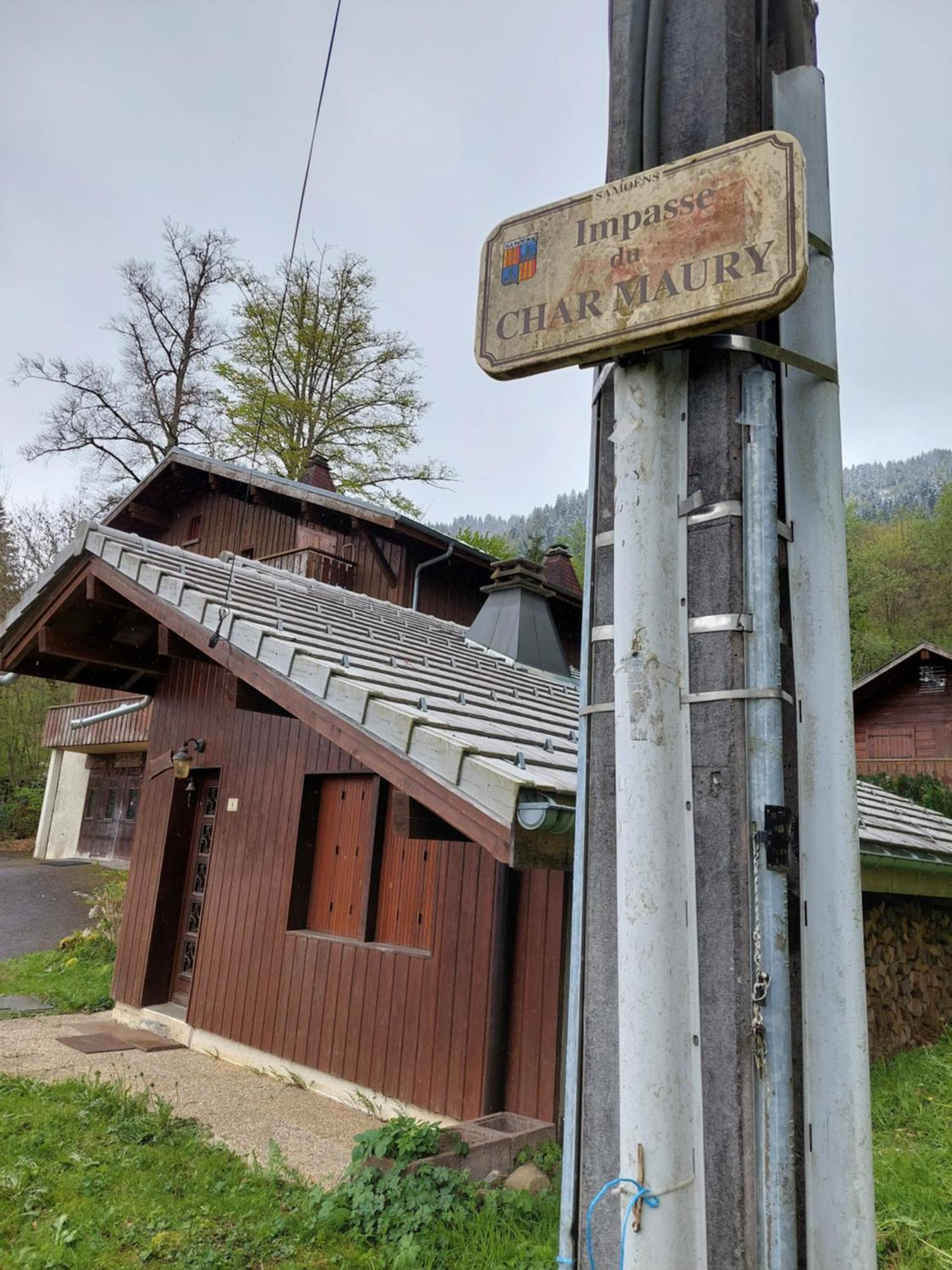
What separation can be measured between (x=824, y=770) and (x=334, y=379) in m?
20.6

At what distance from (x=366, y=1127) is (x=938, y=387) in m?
71.4

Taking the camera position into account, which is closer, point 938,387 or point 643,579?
point 643,579

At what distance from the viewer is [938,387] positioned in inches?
2500

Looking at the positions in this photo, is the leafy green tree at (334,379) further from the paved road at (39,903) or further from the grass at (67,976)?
the grass at (67,976)

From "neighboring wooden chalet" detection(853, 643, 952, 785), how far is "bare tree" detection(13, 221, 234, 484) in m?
17.0

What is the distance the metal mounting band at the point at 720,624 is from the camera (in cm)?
155

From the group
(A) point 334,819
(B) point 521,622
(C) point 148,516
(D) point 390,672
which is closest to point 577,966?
(D) point 390,672

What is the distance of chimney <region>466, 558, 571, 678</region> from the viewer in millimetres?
8562

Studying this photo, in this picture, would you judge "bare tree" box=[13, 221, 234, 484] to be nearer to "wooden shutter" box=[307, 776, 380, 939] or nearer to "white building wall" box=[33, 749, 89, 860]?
"white building wall" box=[33, 749, 89, 860]

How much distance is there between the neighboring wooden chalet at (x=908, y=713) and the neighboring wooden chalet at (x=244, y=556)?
9.34 m

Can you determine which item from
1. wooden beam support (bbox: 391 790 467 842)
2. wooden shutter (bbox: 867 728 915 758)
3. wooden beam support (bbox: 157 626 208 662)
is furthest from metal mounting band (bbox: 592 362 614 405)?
wooden shutter (bbox: 867 728 915 758)

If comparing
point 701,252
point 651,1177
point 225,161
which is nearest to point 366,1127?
point 651,1177

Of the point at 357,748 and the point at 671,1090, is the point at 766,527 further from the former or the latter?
the point at 357,748

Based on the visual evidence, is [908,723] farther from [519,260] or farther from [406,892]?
[519,260]
